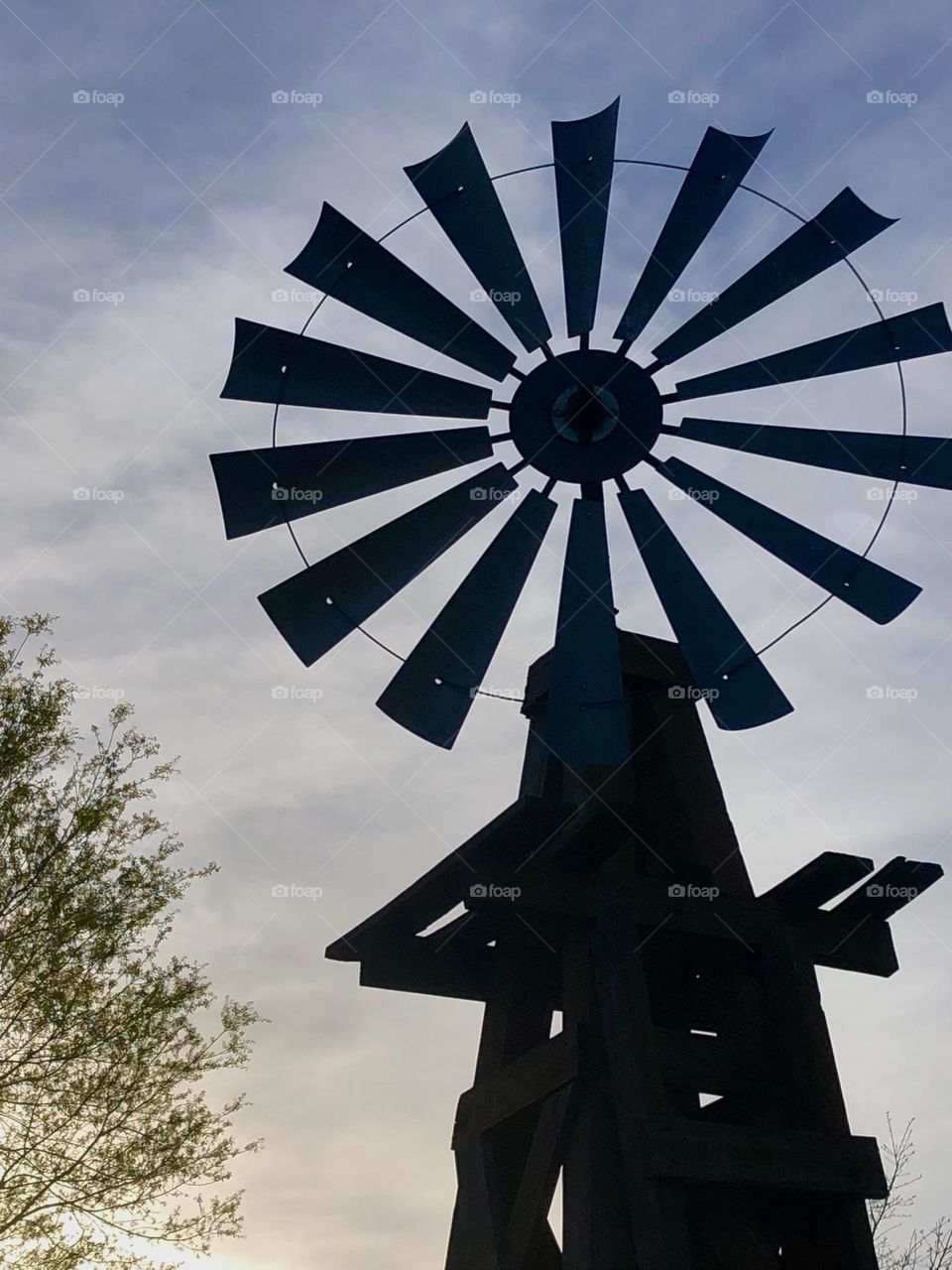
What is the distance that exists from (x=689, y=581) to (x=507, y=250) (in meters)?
2.28

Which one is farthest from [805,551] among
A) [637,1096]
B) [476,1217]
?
[476,1217]

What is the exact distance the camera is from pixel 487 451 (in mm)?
6852

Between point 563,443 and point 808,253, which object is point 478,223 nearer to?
point 563,443

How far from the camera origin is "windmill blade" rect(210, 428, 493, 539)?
21.1 feet

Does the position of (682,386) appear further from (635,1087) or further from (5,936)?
(5,936)

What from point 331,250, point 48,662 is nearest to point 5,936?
point 48,662

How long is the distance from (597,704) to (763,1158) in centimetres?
239

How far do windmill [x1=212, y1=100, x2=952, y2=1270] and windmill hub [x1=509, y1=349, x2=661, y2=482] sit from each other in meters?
0.02

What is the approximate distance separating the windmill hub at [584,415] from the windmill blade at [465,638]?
0.32 meters

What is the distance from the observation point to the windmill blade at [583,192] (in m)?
6.93

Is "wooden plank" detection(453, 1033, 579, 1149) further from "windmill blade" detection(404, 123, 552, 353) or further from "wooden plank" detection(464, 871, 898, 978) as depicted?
"windmill blade" detection(404, 123, 552, 353)

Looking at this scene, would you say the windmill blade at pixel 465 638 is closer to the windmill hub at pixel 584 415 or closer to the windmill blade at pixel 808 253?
the windmill hub at pixel 584 415

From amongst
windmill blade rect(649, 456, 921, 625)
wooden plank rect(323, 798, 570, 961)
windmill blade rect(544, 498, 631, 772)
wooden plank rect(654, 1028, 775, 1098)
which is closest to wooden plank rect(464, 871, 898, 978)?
wooden plank rect(323, 798, 570, 961)

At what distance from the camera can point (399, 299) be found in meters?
6.75
